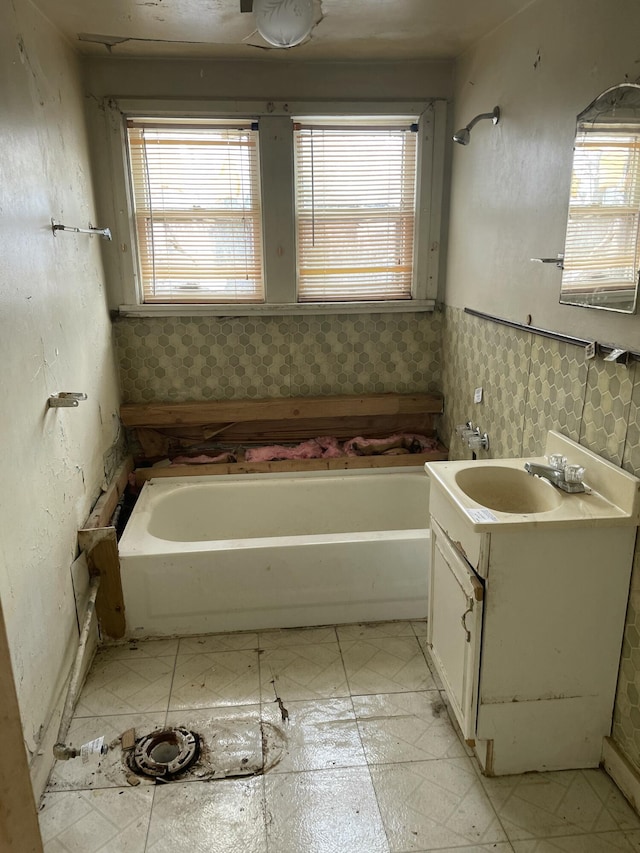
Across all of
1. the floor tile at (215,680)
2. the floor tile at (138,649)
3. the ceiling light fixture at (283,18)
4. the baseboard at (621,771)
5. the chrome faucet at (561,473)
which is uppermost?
the ceiling light fixture at (283,18)

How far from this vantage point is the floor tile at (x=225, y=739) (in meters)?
1.90

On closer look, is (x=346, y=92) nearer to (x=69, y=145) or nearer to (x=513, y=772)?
(x=69, y=145)

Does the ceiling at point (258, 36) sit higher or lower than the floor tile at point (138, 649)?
higher

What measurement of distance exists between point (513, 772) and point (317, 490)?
1.65m

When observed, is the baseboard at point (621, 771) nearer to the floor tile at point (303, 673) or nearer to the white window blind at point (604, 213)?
the floor tile at point (303, 673)

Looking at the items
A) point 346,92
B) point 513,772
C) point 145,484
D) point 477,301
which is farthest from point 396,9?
point 513,772

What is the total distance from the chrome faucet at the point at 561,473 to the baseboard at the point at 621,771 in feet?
2.64

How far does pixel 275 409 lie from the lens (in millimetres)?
3338

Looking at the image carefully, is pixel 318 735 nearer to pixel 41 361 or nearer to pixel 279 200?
pixel 41 361

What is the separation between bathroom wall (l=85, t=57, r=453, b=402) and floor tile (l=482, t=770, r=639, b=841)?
209cm

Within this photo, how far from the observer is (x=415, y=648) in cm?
247

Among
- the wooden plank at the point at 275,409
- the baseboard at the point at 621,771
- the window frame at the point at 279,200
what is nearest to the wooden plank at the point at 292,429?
the wooden plank at the point at 275,409

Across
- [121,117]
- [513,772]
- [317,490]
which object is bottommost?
[513,772]

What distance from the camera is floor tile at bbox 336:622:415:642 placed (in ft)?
8.35
